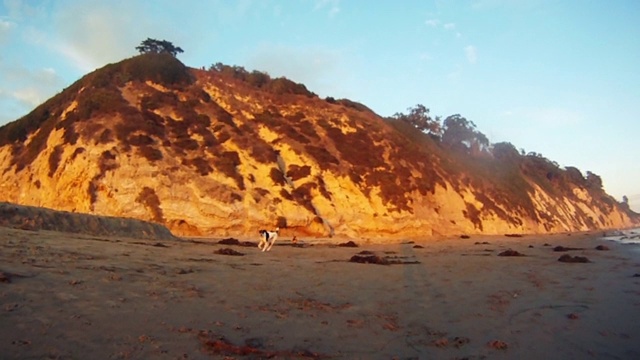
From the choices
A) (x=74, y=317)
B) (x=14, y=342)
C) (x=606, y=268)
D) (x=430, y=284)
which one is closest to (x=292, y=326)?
(x=74, y=317)

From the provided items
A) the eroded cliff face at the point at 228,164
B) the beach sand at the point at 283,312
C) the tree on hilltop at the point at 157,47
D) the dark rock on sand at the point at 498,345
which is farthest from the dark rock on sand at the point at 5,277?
the tree on hilltop at the point at 157,47

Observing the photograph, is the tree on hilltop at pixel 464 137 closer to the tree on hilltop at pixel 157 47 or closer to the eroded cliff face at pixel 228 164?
the eroded cliff face at pixel 228 164

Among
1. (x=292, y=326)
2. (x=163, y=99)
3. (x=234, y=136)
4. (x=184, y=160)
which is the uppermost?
(x=163, y=99)

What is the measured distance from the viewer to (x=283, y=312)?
7.56m

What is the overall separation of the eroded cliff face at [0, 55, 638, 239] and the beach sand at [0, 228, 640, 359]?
20815 mm

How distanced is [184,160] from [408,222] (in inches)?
803

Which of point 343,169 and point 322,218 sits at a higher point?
point 343,169

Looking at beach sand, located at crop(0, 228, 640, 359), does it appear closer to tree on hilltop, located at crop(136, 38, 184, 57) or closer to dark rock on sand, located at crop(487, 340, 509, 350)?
dark rock on sand, located at crop(487, 340, 509, 350)

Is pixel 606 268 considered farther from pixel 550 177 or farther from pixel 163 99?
pixel 550 177

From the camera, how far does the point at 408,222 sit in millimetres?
40062

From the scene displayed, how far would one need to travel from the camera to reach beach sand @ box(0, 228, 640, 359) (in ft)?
18.1

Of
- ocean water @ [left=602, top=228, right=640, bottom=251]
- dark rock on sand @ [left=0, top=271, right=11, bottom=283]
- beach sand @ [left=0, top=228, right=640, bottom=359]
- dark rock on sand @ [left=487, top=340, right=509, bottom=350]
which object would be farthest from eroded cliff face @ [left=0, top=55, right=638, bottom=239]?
dark rock on sand @ [left=487, top=340, right=509, bottom=350]

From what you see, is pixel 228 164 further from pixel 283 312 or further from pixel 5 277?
pixel 283 312

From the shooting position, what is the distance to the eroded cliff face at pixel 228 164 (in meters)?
32.1
